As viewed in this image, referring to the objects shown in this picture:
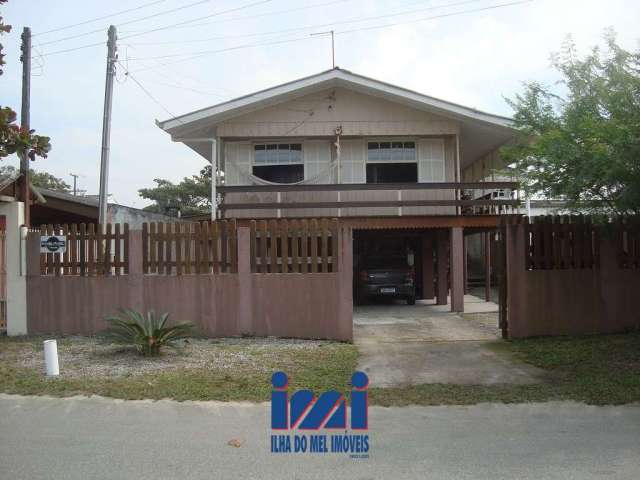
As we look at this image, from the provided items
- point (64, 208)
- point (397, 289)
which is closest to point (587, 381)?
point (397, 289)

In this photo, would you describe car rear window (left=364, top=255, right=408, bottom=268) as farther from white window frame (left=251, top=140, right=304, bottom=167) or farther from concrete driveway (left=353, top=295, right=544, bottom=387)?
white window frame (left=251, top=140, right=304, bottom=167)

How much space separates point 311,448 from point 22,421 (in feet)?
9.75

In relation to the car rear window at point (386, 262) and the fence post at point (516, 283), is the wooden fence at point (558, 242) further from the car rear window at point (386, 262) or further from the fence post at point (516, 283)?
the car rear window at point (386, 262)

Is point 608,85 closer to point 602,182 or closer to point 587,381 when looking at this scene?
point 602,182

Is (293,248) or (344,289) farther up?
(293,248)

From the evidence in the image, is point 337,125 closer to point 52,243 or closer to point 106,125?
point 106,125

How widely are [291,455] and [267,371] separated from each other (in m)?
2.73

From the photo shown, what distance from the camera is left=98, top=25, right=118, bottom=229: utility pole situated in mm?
11930

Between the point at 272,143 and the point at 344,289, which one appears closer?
the point at 344,289

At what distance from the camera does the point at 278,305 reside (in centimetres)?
970

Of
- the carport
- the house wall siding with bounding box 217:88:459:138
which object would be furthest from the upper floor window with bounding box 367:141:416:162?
the carport

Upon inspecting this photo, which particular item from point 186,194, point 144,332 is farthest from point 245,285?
point 186,194

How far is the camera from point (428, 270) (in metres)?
16.9

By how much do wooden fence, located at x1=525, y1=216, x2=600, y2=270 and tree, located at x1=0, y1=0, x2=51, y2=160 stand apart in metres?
7.53
